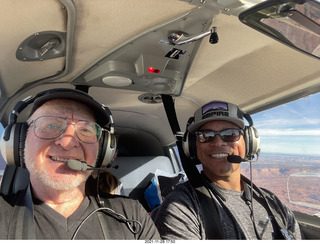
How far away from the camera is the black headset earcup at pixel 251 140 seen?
172 centimetres

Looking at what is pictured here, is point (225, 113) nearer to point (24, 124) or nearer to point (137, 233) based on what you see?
point (137, 233)

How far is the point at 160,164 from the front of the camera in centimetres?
397

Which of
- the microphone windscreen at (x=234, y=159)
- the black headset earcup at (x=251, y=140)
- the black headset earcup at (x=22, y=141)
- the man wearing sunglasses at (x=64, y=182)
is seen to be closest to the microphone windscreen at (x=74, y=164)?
the man wearing sunglasses at (x=64, y=182)

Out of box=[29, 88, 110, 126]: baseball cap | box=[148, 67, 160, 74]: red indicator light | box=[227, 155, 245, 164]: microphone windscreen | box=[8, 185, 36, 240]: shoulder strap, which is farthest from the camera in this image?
box=[148, 67, 160, 74]: red indicator light

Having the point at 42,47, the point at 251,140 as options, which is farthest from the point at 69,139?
the point at 251,140

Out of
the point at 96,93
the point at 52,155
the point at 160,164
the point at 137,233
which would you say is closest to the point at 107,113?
the point at 52,155

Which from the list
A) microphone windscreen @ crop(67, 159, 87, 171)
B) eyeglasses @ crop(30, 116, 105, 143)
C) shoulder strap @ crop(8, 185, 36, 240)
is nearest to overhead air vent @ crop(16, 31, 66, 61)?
eyeglasses @ crop(30, 116, 105, 143)

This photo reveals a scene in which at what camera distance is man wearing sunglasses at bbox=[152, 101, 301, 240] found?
57.4 inches

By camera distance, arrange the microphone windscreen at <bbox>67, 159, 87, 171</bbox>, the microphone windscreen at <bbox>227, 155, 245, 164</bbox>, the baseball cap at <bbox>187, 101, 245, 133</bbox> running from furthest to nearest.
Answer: the baseball cap at <bbox>187, 101, 245, 133</bbox> < the microphone windscreen at <bbox>227, 155, 245, 164</bbox> < the microphone windscreen at <bbox>67, 159, 87, 171</bbox>

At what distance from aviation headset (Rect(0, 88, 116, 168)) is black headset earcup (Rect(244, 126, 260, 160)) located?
99 centimetres

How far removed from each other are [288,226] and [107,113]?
1467 mm

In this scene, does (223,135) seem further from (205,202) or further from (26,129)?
(26,129)

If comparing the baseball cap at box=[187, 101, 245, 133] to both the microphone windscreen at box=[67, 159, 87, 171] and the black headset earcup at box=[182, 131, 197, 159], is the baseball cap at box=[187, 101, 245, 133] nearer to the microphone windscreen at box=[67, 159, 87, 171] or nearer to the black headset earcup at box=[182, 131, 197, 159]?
the black headset earcup at box=[182, 131, 197, 159]

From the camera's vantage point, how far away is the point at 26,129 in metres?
1.20
